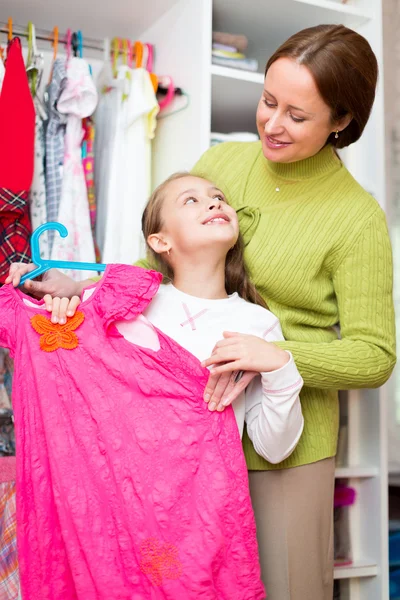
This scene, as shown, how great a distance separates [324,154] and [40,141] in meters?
0.98

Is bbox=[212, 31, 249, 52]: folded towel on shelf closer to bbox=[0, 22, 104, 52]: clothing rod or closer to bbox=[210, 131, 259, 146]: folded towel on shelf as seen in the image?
bbox=[210, 131, 259, 146]: folded towel on shelf

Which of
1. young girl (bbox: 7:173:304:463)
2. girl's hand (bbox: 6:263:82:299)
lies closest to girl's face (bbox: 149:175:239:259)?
young girl (bbox: 7:173:304:463)

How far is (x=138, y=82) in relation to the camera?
227 centimetres

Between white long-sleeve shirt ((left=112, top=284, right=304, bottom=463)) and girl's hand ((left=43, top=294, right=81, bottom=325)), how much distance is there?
0.10 m

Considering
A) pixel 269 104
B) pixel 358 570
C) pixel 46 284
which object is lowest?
pixel 358 570

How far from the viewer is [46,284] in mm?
1479

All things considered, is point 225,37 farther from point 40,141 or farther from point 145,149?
point 40,141

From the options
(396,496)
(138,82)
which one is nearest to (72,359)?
(138,82)

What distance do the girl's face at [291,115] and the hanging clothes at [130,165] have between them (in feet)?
2.58

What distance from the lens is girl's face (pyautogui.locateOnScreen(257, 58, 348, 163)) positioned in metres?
1.45

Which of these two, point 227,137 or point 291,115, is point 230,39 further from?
point 291,115

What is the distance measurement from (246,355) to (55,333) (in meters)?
0.38

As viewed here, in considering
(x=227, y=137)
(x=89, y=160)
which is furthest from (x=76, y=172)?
(x=227, y=137)

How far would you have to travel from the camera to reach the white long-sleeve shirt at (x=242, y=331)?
4.50 feet
